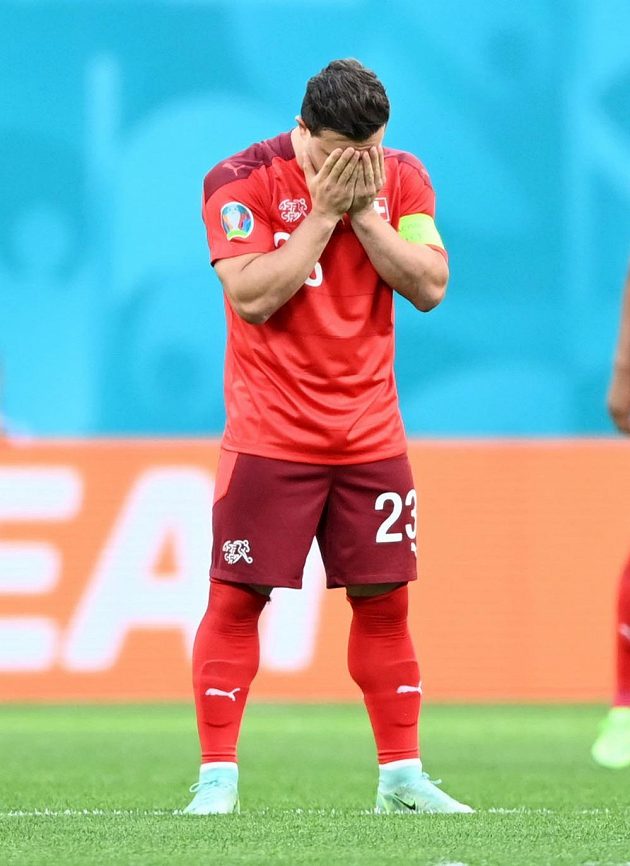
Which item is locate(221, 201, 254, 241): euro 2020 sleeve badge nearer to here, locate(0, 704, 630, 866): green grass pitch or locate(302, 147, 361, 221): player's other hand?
locate(302, 147, 361, 221): player's other hand

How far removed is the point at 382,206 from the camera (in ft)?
14.3

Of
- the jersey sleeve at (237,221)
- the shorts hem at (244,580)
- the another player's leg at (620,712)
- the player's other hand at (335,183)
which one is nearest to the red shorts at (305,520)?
the shorts hem at (244,580)

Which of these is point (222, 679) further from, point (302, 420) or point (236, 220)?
point (236, 220)

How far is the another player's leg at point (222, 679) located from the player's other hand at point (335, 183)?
0.92m

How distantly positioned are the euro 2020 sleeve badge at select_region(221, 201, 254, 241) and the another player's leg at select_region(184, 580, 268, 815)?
83 centimetres

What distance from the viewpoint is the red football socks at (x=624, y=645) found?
16.1ft

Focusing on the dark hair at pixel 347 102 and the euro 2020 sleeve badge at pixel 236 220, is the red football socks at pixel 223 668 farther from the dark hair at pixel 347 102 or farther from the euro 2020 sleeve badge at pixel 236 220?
the dark hair at pixel 347 102

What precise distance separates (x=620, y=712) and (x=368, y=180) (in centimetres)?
166

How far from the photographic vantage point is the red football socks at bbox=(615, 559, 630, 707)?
491 cm

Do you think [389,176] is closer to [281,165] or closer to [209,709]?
[281,165]

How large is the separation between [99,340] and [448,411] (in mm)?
2926

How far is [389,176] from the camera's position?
174 inches

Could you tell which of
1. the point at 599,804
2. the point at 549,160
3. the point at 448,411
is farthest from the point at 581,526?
the point at 549,160

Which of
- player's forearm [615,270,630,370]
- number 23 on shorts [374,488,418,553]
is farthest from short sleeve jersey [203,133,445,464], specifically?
player's forearm [615,270,630,370]
